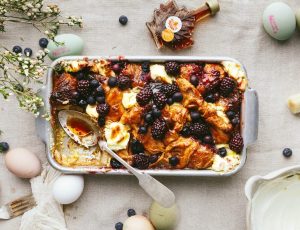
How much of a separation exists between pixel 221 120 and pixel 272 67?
12.3 inches

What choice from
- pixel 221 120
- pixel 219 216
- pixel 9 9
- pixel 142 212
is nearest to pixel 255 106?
pixel 221 120

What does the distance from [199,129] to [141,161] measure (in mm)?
210

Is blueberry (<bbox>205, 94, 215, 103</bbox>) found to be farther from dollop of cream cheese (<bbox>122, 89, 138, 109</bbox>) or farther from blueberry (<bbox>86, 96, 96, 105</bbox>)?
blueberry (<bbox>86, 96, 96, 105</bbox>)

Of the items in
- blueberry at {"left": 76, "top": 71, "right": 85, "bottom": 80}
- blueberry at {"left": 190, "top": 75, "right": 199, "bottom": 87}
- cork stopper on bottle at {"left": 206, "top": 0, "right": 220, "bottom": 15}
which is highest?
cork stopper on bottle at {"left": 206, "top": 0, "right": 220, "bottom": 15}

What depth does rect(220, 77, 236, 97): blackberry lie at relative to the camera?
1.72 metres

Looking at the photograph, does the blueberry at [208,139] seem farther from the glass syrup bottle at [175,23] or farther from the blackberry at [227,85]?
the glass syrup bottle at [175,23]

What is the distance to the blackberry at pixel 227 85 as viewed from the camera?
5.65ft

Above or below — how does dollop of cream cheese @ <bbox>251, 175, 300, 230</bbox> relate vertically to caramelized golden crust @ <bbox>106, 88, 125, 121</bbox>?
below

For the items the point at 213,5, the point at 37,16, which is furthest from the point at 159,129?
the point at 37,16

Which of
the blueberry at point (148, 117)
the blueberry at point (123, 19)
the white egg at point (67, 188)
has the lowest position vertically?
the white egg at point (67, 188)

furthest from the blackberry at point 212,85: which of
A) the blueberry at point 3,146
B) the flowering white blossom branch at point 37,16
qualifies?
the blueberry at point 3,146

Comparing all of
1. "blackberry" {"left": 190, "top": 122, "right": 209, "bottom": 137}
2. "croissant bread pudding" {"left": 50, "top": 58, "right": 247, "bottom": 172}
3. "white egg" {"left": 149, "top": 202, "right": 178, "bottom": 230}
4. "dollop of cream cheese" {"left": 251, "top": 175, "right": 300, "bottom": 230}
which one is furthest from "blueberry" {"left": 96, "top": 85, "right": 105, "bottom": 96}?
"dollop of cream cheese" {"left": 251, "top": 175, "right": 300, "bottom": 230}

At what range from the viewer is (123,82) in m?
1.74

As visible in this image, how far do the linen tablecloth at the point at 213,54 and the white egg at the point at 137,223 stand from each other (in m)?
0.07
